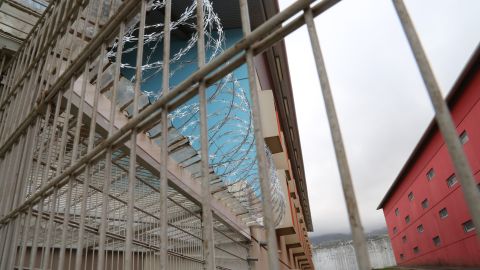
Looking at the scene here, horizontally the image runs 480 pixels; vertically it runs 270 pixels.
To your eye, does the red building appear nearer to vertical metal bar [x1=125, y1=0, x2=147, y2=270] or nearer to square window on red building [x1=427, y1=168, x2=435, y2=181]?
square window on red building [x1=427, y1=168, x2=435, y2=181]

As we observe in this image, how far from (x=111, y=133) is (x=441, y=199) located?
19.4m

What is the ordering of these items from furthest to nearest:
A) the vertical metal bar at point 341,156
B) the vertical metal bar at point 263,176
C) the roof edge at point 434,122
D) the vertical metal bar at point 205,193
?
the roof edge at point 434,122
the vertical metal bar at point 205,193
the vertical metal bar at point 263,176
the vertical metal bar at point 341,156

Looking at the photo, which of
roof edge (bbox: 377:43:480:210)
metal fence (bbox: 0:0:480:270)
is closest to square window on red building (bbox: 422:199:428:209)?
roof edge (bbox: 377:43:480:210)

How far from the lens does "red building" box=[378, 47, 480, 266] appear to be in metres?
10.4

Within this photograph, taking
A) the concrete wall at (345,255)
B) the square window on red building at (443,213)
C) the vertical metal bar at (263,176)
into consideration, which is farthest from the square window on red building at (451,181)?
the vertical metal bar at (263,176)

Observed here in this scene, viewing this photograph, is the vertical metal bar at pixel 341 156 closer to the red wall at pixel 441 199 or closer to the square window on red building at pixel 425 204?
the red wall at pixel 441 199

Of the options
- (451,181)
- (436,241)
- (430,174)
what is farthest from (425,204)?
(451,181)

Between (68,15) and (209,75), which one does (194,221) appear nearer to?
(68,15)

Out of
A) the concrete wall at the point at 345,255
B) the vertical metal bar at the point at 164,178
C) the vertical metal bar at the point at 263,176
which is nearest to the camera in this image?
the vertical metal bar at the point at 263,176

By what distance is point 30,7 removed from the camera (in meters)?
4.25

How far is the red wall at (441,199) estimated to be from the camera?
10.6 meters

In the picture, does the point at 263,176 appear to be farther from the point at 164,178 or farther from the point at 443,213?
the point at 443,213

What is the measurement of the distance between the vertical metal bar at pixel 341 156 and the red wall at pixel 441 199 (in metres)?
9.65

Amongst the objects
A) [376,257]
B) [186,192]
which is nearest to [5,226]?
[186,192]
